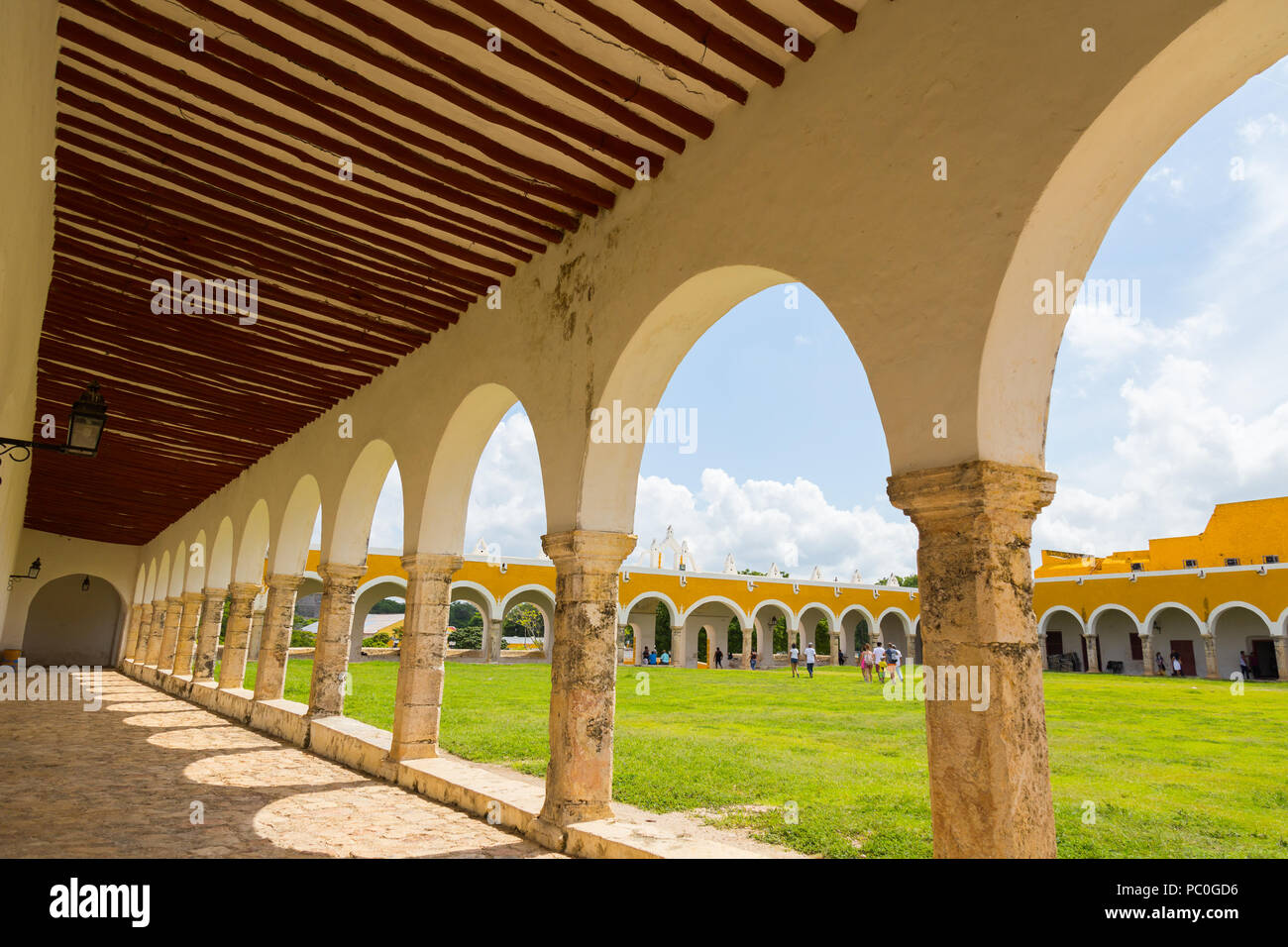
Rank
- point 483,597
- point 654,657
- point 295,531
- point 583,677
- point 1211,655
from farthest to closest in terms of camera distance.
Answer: point 654,657 → point 483,597 → point 1211,655 → point 295,531 → point 583,677

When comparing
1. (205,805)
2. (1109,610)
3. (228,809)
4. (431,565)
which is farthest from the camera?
(1109,610)

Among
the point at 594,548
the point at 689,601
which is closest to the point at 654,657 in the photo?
the point at 689,601

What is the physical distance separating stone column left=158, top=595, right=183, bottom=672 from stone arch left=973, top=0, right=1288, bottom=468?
60.5ft

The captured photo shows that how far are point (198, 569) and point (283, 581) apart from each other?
649cm

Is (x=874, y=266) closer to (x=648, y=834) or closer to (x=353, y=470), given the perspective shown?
(x=648, y=834)

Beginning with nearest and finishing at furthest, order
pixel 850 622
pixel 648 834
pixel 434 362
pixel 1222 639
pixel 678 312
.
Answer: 1. pixel 648 834
2. pixel 678 312
3. pixel 434 362
4. pixel 1222 639
5. pixel 850 622

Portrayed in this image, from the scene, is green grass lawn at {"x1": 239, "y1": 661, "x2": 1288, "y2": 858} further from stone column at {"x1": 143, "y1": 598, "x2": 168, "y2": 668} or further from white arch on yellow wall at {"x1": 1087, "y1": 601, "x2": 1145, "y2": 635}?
white arch on yellow wall at {"x1": 1087, "y1": 601, "x2": 1145, "y2": 635}

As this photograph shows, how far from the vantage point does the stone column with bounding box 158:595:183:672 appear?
1738 cm

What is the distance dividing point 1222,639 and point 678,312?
31.3 metres

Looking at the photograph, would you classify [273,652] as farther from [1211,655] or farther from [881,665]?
[1211,655]

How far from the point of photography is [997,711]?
2.59 m

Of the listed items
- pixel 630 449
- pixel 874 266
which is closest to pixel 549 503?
pixel 630 449

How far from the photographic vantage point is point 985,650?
8.68 ft

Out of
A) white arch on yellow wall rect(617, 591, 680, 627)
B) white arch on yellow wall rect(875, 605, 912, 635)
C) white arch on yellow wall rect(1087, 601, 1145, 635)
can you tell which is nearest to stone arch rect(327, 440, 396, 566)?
white arch on yellow wall rect(617, 591, 680, 627)
